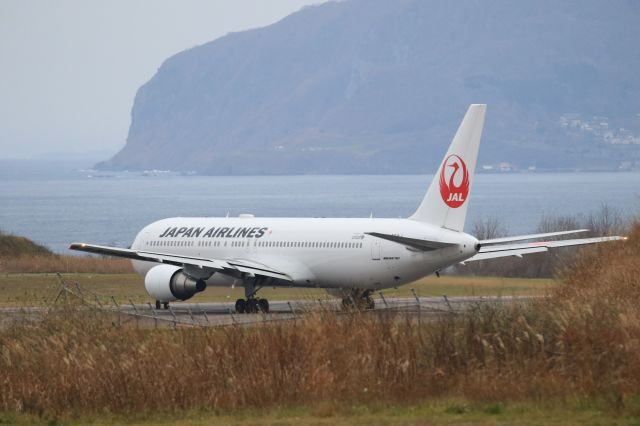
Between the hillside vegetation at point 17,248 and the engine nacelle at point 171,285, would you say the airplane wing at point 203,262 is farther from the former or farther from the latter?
the hillside vegetation at point 17,248

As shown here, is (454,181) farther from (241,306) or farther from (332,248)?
(241,306)

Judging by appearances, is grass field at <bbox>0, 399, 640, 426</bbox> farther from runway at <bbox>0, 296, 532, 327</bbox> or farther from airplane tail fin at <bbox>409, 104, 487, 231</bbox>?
airplane tail fin at <bbox>409, 104, 487, 231</bbox>

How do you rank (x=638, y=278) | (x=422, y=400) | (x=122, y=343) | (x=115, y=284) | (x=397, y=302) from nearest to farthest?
(x=422, y=400), (x=122, y=343), (x=638, y=278), (x=397, y=302), (x=115, y=284)

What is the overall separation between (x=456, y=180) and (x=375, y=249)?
394 centimetres

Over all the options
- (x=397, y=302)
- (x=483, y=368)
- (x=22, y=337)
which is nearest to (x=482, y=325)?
(x=483, y=368)

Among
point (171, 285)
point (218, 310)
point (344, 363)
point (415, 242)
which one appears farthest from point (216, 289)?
point (344, 363)

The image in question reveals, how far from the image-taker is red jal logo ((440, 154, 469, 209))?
149 feet

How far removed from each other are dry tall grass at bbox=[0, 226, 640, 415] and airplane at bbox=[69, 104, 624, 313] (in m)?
15.4

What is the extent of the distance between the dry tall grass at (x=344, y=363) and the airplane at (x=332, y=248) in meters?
15.4

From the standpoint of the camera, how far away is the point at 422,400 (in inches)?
969

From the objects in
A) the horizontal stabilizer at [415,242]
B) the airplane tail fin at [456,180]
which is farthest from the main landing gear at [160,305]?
the airplane tail fin at [456,180]

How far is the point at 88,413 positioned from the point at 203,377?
2271 millimetres

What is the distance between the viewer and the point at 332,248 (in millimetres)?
48812

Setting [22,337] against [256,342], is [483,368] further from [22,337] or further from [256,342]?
[22,337]
